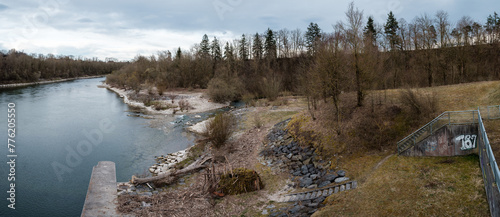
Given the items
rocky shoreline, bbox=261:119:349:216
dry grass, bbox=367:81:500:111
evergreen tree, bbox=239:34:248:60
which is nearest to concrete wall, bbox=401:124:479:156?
rocky shoreline, bbox=261:119:349:216

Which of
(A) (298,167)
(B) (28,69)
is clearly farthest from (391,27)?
(B) (28,69)

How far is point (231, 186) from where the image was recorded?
13.9 metres

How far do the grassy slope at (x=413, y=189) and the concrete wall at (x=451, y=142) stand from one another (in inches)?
17.3

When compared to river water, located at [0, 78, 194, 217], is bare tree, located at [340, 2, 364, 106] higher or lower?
higher

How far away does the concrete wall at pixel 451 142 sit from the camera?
12984mm

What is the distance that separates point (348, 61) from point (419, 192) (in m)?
10.1

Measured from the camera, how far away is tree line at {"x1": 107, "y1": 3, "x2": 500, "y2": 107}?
18922mm

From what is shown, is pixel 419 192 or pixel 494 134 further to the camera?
pixel 494 134

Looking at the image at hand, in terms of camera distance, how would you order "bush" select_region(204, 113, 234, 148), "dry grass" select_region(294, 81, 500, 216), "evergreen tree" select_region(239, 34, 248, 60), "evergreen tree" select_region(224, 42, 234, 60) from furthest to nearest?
"evergreen tree" select_region(239, 34, 248, 60) → "evergreen tree" select_region(224, 42, 234, 60) → "bush" select_region(204, 113, 234, 148) → "dry grass" select_region(294, 81, 500, 216)

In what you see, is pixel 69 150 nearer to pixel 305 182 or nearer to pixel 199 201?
pixel 199 201

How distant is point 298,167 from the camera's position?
1606cm

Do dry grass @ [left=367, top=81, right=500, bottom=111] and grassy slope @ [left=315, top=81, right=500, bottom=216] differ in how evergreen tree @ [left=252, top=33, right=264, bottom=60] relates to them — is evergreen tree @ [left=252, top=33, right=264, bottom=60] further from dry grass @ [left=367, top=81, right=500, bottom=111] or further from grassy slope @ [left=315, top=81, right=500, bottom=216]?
grassy slope @ [left=315, top=81, right=500, bottom=216]

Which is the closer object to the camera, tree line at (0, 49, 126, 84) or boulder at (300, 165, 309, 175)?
boulder at (300, 165, 309, 175)

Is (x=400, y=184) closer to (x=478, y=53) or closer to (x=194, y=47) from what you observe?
(x=478, y=53)
